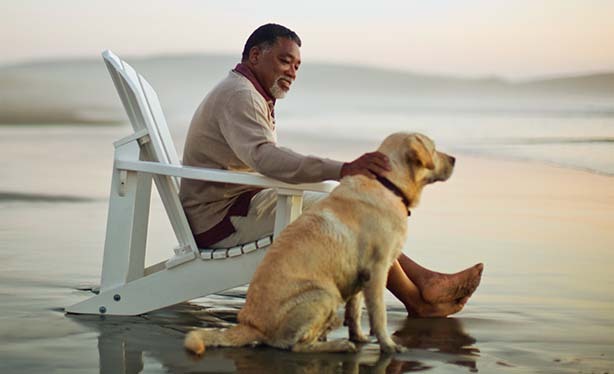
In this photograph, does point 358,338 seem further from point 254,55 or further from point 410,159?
point 254,55

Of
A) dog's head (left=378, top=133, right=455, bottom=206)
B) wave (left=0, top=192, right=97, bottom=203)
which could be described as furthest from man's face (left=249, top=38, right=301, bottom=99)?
wave (left=0, top=192, right=97, bottom=203)

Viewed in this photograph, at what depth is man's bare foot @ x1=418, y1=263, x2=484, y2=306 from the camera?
5.73m

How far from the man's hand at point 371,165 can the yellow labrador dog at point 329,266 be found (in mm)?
25

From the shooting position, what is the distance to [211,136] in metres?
5.61

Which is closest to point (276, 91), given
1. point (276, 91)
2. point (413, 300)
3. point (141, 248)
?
point (276, 91)

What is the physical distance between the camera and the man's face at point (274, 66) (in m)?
5.76

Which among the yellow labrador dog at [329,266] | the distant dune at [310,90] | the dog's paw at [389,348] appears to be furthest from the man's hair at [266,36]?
the distant dune at [310,90]

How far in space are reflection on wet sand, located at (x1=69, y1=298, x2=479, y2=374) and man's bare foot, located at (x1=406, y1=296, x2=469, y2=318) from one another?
0.47ft

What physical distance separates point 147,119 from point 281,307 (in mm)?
1250

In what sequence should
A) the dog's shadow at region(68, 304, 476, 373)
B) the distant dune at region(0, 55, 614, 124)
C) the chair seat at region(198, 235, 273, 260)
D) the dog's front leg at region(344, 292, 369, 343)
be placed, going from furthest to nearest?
the distant dune at region(0, 55, 614, 124) → the chair seat at region(198, 235, 273, 260) → the dog's front leg at region(344, 292, 369, 343) → the dog's shadow at region(68, 304, 476, 373)

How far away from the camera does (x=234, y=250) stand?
5434mm

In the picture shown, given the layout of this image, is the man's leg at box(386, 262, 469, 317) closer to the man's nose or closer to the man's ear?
the man's nose

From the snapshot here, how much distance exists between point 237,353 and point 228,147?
117 centimetres

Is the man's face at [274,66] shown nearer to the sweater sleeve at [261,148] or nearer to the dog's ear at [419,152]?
the sweater sleeve at [261,148]
